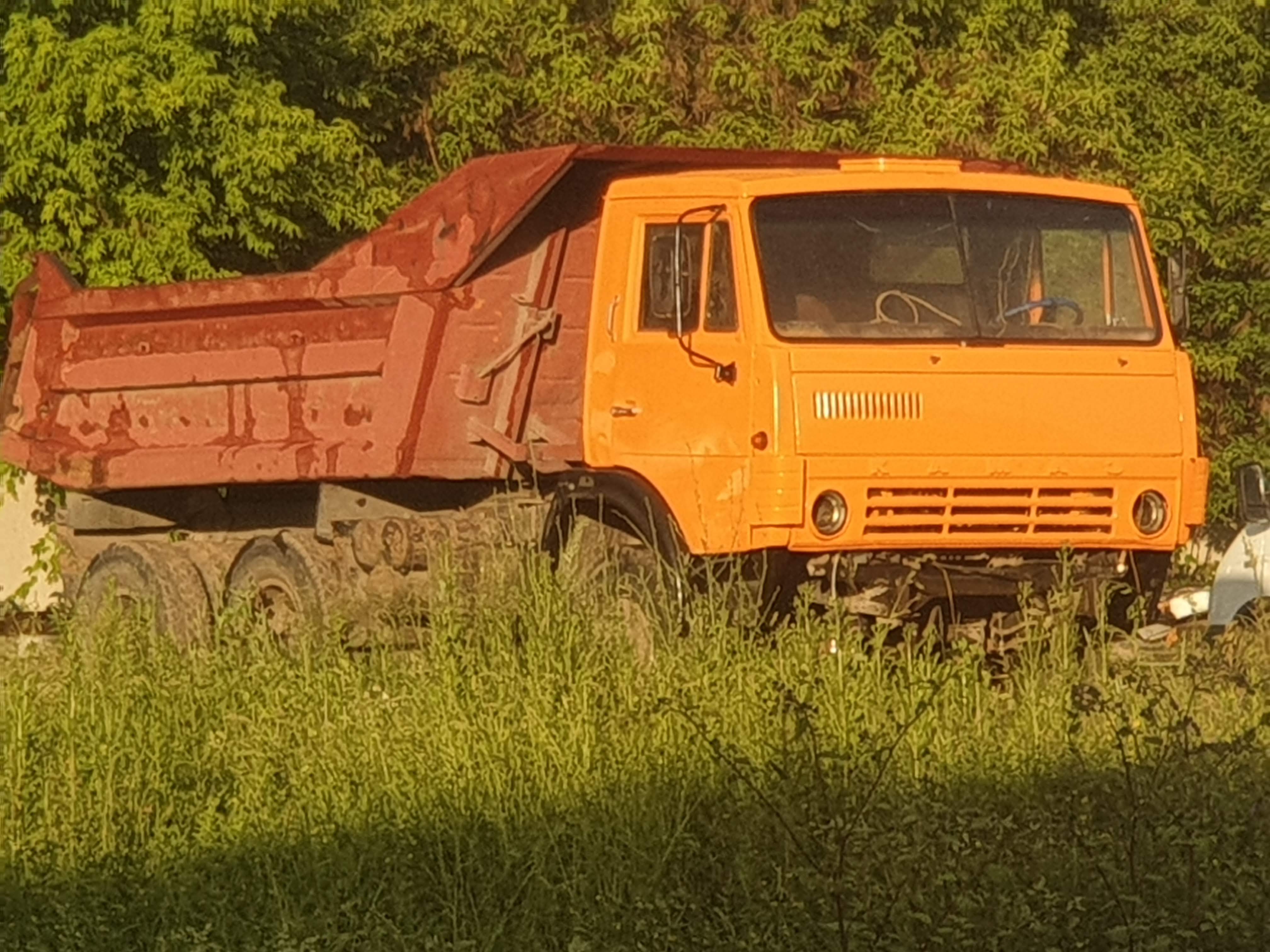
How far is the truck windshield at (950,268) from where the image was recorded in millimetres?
12336

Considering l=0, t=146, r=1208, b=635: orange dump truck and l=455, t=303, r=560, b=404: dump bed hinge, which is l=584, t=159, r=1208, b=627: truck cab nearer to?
l=0, t=146, r=1208, b=635: orange dump truck

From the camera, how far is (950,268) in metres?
12.6

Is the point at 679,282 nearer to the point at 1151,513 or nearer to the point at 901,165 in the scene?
the point at 901,165

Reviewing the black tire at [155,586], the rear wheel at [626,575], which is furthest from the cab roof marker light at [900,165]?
the black tire at [155,586]

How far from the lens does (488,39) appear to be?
84.9 ft

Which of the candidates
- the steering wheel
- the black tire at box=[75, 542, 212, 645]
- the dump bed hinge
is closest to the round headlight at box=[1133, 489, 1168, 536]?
the steering wheel

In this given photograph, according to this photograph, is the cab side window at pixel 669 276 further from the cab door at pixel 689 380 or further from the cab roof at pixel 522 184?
the cab roof at pixel 522 184

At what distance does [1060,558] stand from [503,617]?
2.61 metres

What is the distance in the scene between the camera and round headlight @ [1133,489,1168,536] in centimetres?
1251

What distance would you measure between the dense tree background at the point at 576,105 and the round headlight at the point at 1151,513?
10459 millimetres

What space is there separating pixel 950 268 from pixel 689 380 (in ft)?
4.12

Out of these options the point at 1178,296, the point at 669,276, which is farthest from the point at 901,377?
the point at 1178,296

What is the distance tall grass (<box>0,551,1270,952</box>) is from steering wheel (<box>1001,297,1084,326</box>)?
6.46ft

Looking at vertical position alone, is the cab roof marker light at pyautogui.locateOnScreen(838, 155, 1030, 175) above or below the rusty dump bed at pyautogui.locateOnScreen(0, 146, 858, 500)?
above
